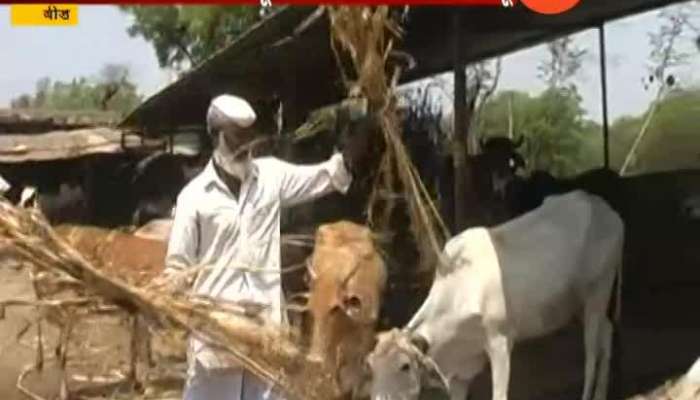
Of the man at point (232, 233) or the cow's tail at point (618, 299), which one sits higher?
the man at point (232, 233)

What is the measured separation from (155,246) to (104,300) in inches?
15.9

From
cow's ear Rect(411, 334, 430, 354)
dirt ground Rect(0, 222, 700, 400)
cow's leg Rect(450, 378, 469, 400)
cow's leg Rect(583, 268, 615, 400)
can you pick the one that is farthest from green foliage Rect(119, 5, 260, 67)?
cow's leg Rect(583, 268, 615, 400)

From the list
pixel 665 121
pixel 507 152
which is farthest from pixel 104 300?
pixel 665 121

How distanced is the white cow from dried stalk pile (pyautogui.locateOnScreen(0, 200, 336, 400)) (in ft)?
1.19

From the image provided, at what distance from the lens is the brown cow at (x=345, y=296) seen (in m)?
4.71

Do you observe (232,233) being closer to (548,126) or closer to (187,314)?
(187,314)

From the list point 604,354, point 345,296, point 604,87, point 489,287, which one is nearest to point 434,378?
point 489,287

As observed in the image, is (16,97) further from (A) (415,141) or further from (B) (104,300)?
(A) (415,141)

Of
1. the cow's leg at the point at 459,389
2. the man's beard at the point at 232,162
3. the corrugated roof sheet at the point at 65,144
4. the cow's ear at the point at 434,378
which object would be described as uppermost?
the corrugated roof sheet at the point at 65,144

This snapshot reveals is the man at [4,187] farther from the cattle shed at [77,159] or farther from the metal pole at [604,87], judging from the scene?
the metal pole at [604,87]

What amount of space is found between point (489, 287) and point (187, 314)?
109 cm

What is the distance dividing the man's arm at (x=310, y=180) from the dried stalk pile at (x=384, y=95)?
0.11 meters

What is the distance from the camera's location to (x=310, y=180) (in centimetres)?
481

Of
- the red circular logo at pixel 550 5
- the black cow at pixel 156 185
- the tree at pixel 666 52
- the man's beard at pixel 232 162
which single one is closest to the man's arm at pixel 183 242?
the man's beard at pixel 232 162
